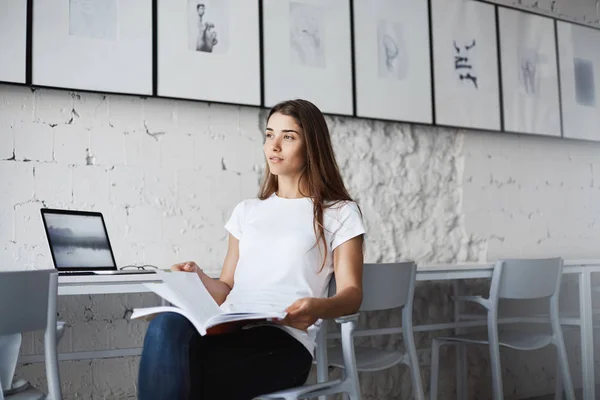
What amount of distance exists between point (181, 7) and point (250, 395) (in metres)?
1.87

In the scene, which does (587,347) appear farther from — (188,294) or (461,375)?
(188,294)

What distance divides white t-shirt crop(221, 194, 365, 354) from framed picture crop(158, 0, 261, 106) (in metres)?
1.11

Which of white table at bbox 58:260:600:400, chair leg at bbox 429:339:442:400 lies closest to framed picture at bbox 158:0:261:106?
white table at bbox 58:260:600:400

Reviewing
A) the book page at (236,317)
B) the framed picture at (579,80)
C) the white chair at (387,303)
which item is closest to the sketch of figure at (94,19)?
the white chair at (387,303)

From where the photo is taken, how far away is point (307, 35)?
3129 mm

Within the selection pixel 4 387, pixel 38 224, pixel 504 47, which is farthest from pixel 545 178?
pixel 4 387

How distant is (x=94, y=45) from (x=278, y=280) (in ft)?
4.67

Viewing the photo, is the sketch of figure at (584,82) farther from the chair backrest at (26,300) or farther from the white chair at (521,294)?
the chair backrest at (26,300)

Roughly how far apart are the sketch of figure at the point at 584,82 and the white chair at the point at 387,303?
238cm

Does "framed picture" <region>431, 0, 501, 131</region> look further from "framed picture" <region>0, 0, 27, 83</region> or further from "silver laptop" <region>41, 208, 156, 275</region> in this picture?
"framed picture" <region>0, 0, 27, 83</region>

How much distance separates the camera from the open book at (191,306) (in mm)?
1303

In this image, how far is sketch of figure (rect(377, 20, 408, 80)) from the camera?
11.1 feet

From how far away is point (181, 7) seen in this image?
281cm

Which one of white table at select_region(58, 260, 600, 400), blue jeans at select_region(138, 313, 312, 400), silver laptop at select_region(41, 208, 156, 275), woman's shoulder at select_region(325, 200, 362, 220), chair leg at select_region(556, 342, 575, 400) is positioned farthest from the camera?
chair leg at select_region(556, 342, 575, 400)
